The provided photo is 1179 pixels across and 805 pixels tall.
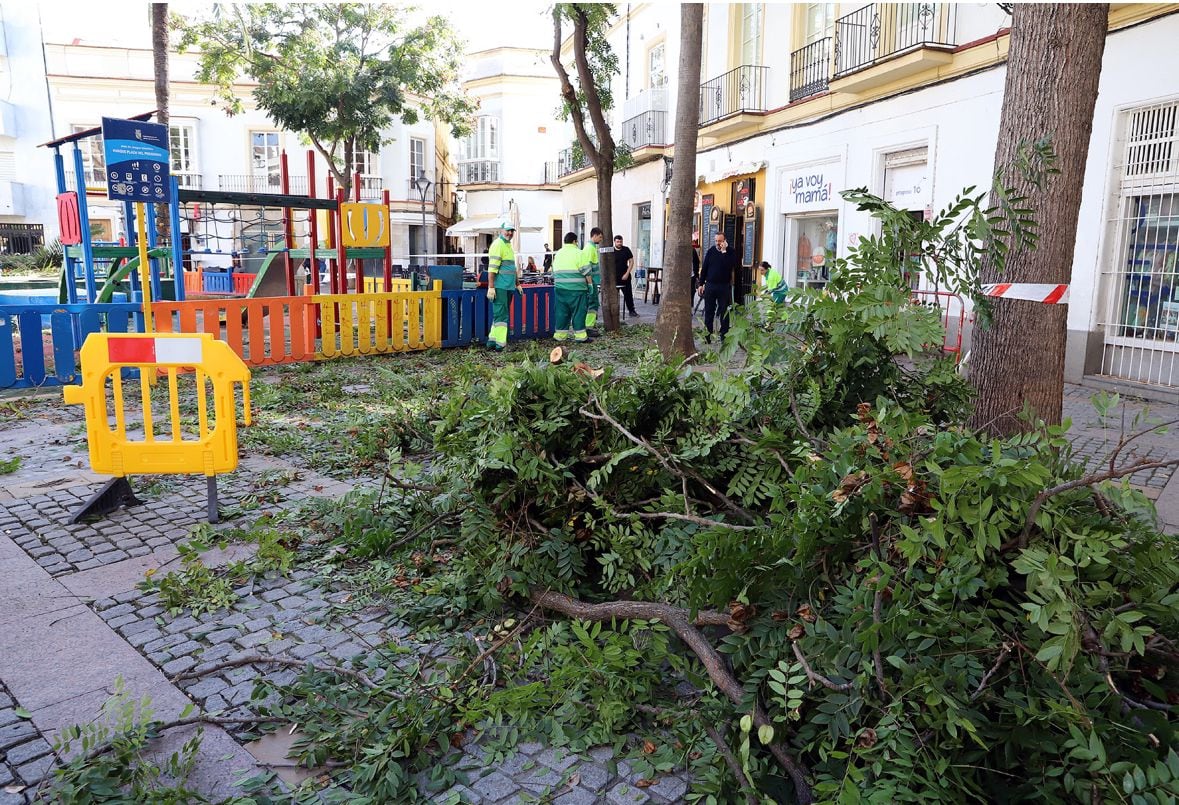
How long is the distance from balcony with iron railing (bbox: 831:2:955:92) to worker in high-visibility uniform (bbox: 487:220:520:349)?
630 centimetres

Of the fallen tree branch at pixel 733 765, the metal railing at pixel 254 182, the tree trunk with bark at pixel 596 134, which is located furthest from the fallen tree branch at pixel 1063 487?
the metal railing at pixel 254 182

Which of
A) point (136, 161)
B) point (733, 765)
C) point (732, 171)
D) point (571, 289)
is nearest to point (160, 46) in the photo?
point (136, 161)

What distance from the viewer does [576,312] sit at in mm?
14227

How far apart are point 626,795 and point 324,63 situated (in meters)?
25.3

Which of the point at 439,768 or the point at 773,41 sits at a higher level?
the point at 773,41

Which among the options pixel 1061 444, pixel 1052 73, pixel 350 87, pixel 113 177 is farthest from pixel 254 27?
pixel 1061 444

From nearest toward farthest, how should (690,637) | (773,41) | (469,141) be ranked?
(690,637), (773,41), (469,141)

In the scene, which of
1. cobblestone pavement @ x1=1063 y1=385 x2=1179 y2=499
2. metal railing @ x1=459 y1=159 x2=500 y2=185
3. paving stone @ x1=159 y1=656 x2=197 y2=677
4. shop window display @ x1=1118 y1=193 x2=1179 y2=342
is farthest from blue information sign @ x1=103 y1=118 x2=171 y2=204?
metal railing @ x1=459 y1=159 x2=500 y2=185

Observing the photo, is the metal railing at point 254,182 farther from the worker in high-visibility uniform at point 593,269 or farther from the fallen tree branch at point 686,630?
the fallen tree branch at point 686,630

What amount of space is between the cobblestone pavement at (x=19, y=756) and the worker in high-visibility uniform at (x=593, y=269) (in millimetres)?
11992

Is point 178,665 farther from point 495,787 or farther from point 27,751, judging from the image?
point 495,787

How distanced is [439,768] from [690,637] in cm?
91

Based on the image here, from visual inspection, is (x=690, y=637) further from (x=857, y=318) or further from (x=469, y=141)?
(x=469, y=141)

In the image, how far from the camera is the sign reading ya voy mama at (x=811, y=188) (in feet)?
51.3
